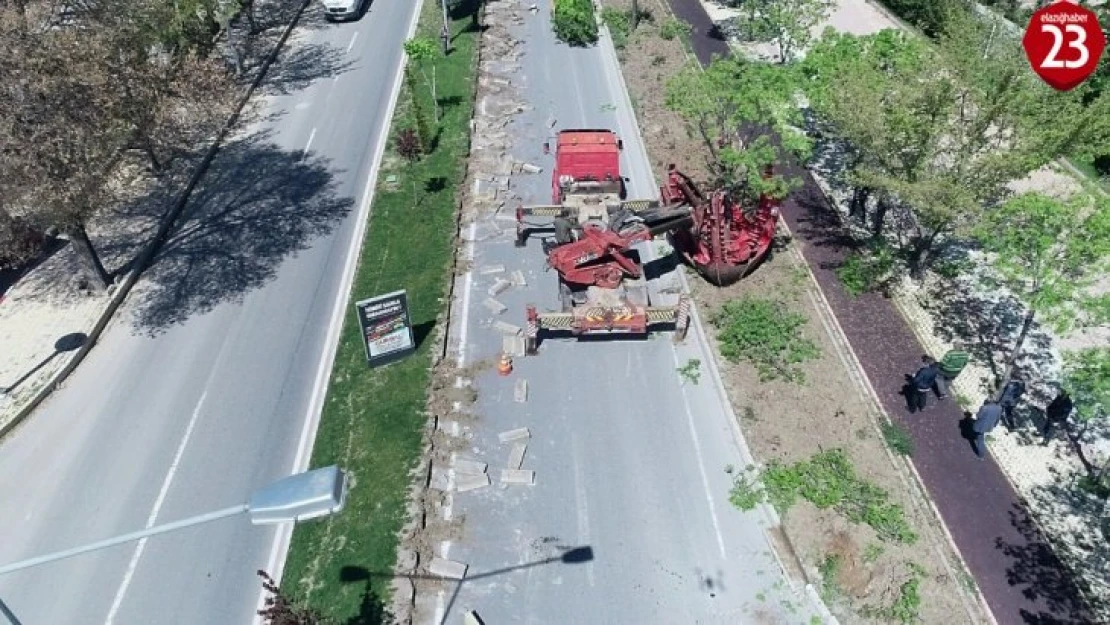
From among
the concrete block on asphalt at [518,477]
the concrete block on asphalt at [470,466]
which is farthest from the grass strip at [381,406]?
the concrete block on asphalt at [518,477]

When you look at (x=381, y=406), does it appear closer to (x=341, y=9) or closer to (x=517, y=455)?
(x=517, y=455)

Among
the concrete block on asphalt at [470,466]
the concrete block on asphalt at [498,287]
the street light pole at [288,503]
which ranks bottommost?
the concrete block on asphalt at [470,466]

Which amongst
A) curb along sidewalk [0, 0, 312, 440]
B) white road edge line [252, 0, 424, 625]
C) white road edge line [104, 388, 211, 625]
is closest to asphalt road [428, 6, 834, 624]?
white road edge line [252, 0, 424, 625]

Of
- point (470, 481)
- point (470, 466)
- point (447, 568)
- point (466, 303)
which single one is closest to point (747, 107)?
point (466, 303)

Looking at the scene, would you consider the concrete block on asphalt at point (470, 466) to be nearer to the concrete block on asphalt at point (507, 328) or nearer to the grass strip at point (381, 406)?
the grass strip at point (381, 406)

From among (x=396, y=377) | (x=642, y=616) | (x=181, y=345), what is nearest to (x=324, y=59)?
(x=181, y=345)

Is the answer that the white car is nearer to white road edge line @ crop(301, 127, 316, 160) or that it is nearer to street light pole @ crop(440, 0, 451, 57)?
street light pole @ crop(440, 0, 451, 57)

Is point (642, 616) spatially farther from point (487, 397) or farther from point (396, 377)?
point (396, 377)

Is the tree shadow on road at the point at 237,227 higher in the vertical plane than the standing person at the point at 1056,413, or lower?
higher
